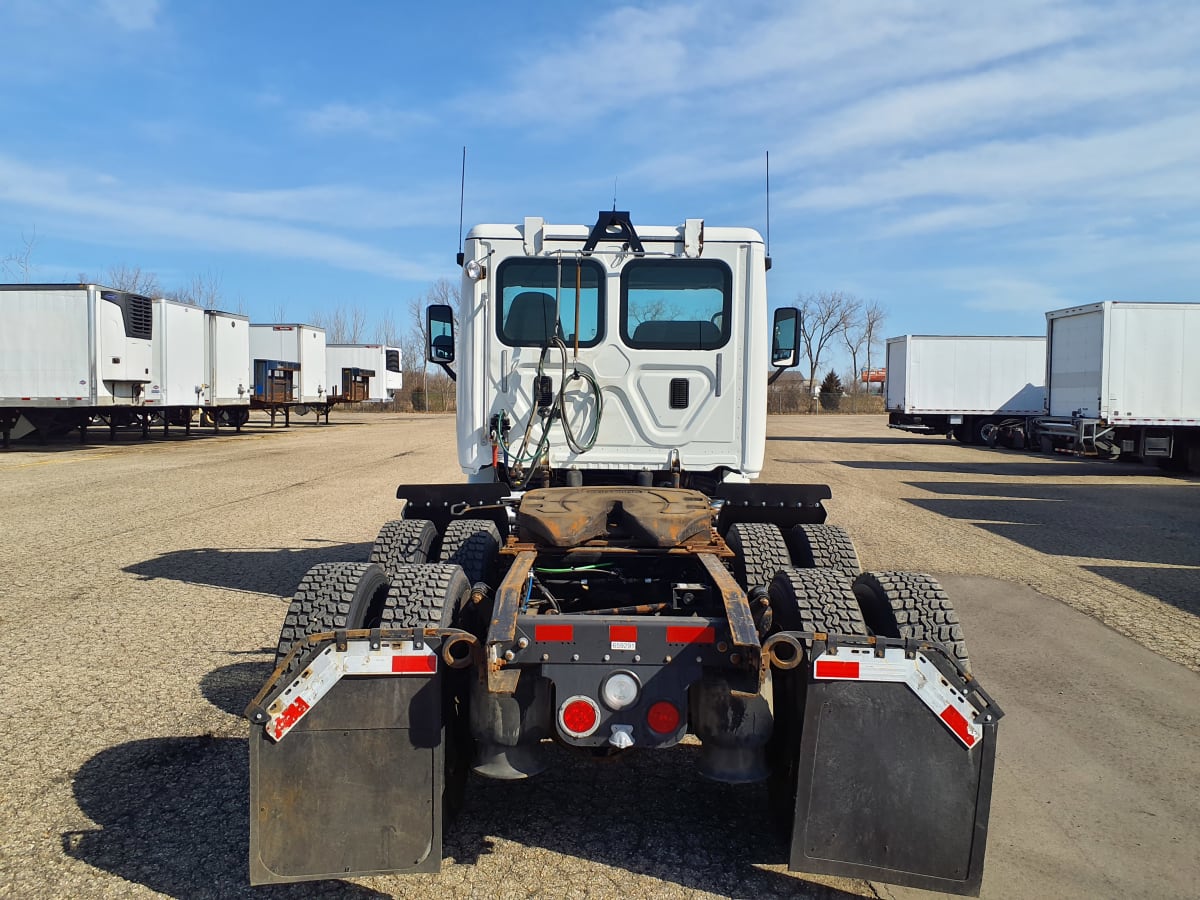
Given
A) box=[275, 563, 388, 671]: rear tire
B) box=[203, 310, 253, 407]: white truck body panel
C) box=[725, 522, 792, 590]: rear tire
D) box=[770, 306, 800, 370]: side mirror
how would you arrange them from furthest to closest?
box=[203, 310, 253, 407]: white truck body panel
box=[770, 306, 800, 370]: side mirror
box=[725, 522, 792, 590]: rear tire
box=[275, 563, 388, 671]: rear tire

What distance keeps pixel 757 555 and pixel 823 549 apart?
28.5 inches

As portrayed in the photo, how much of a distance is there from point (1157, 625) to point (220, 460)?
1923 cm

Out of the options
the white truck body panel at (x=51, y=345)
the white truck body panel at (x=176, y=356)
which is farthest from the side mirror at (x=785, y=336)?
the white truck body panel at (x=176, y=356)

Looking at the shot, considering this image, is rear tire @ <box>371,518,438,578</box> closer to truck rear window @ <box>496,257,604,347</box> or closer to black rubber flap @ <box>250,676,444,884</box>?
truck rear window @ <box>496,257,604,347</box>

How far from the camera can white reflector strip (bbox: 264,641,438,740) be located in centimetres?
283

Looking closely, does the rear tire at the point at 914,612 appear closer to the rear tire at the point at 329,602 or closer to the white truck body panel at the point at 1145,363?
the rear tire at the point at 329,602

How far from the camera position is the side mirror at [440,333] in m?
6.71

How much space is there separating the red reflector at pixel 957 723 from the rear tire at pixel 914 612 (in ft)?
1.09

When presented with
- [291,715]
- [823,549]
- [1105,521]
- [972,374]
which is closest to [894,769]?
[291,715]

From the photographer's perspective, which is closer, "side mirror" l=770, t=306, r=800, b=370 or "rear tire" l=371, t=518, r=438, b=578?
"rear tire" l=371, t=518, r=438, b=578

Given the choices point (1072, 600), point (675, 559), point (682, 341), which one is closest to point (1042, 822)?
point (675, 559)

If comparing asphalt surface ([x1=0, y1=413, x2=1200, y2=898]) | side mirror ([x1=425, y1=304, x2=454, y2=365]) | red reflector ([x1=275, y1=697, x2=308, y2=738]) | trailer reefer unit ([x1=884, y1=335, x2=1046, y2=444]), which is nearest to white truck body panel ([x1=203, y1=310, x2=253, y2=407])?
asphalt surface ([x1=0, y1=413, x2=1200, y2=898])

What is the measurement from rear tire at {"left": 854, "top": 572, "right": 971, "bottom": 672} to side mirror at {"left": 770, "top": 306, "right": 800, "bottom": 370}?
3.11m

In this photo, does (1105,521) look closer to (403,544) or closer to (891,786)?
(403,544)
